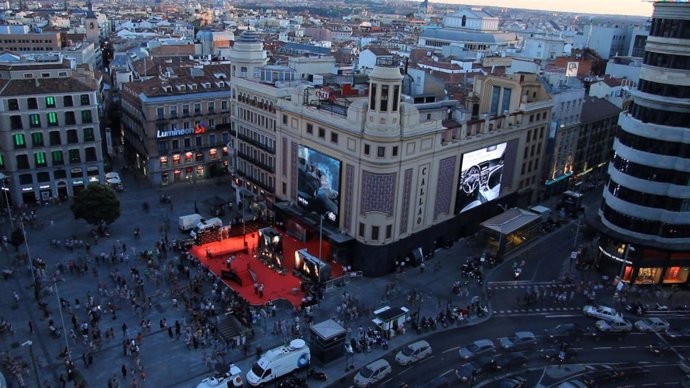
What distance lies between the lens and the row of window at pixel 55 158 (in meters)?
81.8

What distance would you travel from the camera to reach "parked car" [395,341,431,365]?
49.7m

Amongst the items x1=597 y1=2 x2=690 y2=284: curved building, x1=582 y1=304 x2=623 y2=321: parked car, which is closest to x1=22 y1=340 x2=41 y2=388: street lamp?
x1=582 y1=304 x2=623 y2=321: parked car

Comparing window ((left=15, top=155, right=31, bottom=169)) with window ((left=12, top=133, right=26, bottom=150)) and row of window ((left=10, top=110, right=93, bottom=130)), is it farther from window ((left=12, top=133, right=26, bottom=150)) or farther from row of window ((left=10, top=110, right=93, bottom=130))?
row of window ((left=10, top=110, right=93, bottom=130))

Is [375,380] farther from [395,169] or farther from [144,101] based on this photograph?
[144,101]

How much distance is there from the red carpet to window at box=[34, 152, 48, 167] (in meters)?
30.3

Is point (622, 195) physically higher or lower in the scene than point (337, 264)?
higher

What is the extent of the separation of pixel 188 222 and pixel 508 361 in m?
45.4

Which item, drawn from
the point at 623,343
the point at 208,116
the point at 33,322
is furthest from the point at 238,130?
the point at 623,343

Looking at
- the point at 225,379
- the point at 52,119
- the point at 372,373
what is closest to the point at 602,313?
the point at 372,373

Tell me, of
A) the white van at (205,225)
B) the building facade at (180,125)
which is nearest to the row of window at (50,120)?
the building facade at (180,125)

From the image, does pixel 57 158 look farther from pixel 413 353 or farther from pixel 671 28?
pixel 671 28

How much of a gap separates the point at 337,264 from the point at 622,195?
3542cm

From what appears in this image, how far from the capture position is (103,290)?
59.7m

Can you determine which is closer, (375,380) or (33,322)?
(375,380)
